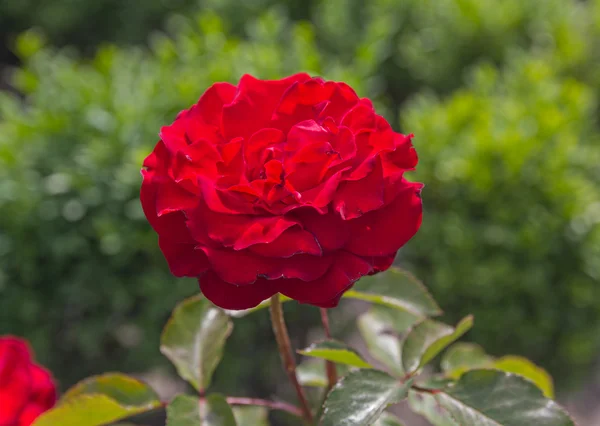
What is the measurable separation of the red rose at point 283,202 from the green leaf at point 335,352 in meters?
0.11

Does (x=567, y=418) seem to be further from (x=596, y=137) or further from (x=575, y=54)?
(x=575, y=54)

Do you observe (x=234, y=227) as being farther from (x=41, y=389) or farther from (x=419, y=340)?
(x=41, y=389)

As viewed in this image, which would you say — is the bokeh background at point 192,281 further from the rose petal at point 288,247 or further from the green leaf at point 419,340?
the rose petal at point 288,247

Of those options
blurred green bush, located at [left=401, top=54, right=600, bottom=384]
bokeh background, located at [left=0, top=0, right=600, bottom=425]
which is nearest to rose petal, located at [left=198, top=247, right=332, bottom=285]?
bokeh background, located at [left=0, top=0, right=600, bottom=425]

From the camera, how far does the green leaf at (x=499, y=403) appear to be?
0.61 m

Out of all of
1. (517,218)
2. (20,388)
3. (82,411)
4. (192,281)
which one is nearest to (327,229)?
(82,411)

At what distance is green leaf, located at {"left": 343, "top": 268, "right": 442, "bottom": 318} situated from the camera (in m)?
0.74

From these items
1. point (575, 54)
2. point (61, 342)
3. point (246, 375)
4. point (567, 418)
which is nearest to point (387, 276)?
point (567, 418)

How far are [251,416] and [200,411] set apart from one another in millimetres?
196

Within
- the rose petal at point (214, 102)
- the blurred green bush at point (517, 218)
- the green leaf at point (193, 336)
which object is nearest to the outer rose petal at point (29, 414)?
the green leaf at point (193, 336)

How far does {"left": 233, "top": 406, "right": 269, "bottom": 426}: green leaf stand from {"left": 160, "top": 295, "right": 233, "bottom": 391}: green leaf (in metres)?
0.12

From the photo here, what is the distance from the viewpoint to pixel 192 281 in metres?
1.71

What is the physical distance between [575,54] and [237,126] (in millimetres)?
2005

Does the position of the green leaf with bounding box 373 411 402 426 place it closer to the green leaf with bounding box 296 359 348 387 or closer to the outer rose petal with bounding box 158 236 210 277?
the green leaf with bounding box 296 359 348 387
